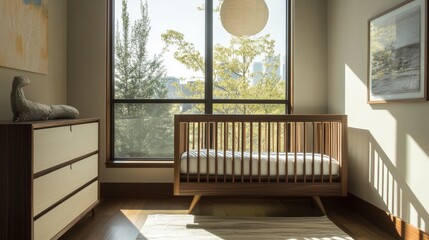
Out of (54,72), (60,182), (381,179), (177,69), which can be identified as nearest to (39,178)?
(60,182)

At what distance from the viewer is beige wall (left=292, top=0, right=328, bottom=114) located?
3816 millimetres

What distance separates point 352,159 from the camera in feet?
11.1

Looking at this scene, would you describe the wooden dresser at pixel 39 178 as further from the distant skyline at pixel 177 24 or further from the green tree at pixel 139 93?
the distant skyline at pixel 177 24

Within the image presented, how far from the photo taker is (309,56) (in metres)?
3.83

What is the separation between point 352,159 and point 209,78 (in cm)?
155

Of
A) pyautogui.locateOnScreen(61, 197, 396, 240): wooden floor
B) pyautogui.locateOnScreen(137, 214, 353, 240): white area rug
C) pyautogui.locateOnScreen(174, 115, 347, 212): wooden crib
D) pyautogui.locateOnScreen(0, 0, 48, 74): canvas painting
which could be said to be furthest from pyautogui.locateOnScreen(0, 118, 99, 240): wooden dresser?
pyautogui.locateOnScreen(174, 115, 347, 212): wooden crib

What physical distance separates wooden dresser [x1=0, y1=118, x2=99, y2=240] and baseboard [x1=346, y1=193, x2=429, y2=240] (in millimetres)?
2143

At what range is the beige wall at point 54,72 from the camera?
3080mm

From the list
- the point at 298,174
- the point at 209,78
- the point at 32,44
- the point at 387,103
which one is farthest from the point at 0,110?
the point at 387,103

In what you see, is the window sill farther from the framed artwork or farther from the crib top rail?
the framed artwork

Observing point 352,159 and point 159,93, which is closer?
point 352,159

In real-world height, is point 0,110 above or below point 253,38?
below

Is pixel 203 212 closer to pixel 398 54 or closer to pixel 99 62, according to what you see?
pixel 99 62

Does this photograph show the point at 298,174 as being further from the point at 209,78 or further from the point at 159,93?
the point at 159,93
